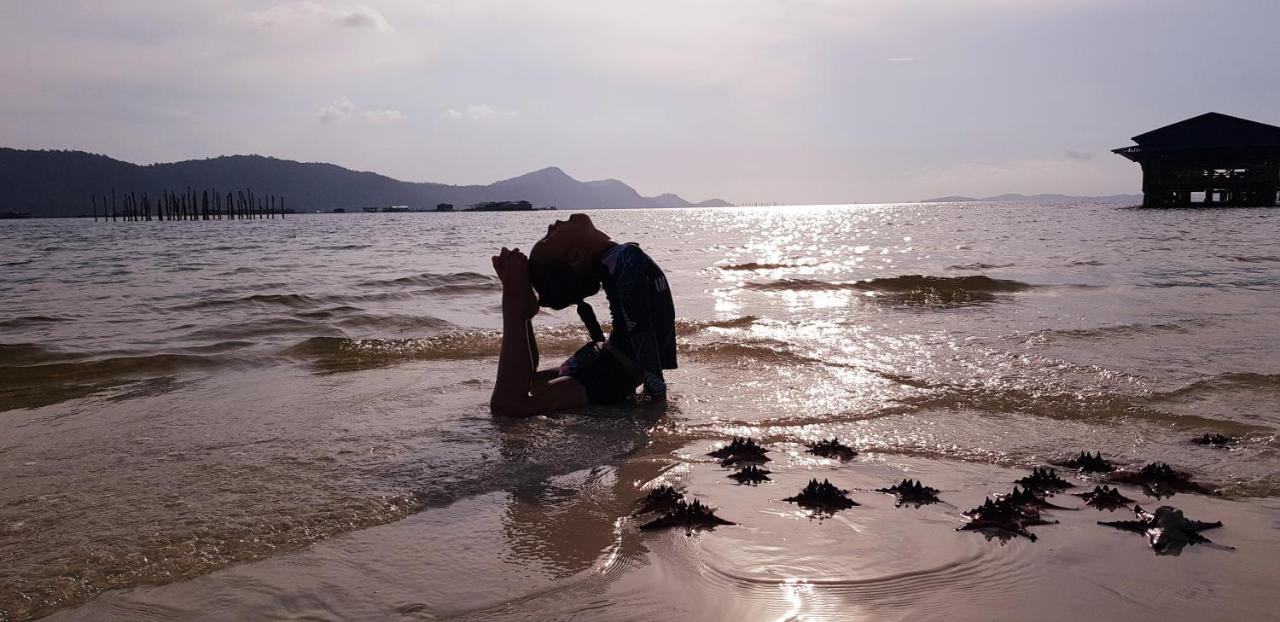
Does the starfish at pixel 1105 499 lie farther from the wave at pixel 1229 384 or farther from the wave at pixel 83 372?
the wave at pixel 83 372

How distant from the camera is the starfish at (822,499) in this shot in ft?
10.5

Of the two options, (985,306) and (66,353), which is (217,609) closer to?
(66,353)

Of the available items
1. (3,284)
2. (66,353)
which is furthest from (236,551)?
(3,284)

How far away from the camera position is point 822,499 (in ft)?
10.7

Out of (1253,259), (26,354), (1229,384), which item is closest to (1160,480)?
(1229,384)

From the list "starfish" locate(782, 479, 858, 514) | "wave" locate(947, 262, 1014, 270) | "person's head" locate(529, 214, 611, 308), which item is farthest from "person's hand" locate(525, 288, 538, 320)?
"wave" locate(947, 262, 1014, 270)

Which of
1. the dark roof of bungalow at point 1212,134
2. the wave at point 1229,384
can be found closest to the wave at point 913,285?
the wave at point 1229,384

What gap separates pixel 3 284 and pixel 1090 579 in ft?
66.0

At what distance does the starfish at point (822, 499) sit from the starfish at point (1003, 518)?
475 mm

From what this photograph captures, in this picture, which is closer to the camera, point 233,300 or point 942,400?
point 942,400

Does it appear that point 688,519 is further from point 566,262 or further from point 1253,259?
point 1253,259

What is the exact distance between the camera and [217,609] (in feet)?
7.77

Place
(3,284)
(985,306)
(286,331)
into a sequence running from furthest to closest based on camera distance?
(3,284) → (985,306) → (286,331)

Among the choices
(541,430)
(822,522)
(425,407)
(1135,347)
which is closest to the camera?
(822,522)
